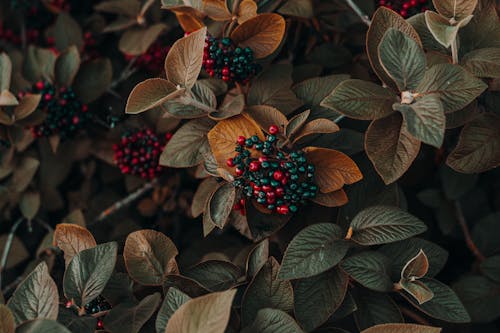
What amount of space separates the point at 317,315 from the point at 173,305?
27 centimetres

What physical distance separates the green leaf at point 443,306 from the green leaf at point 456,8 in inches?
19.7

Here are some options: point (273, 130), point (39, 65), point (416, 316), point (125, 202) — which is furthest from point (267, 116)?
point (39, 65)


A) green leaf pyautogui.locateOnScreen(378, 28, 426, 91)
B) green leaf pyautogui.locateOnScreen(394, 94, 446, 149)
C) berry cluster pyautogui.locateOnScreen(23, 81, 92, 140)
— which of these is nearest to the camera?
green leaf pyautogui.locateOnScreen(394, 94, 446, 149)

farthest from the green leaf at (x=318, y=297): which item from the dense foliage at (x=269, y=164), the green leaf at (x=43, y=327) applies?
the green leaf at (x=43, y=327)

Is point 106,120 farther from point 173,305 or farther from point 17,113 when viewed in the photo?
point 173,305

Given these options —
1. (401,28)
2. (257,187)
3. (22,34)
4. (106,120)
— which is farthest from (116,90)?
(401,28)

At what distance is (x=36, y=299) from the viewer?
3.17ft

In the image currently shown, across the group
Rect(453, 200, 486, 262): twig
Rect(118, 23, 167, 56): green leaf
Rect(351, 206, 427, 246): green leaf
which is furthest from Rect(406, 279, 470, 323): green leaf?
Rect(118, 23, 167, 56): green leaf

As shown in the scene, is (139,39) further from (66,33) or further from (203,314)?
(203,314)

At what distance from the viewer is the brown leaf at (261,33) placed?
4.07 ft

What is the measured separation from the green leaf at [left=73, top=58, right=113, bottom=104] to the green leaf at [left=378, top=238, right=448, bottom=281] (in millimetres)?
911

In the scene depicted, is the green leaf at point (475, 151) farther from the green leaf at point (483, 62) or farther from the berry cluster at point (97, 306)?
the berry cluster at point (97, 306)

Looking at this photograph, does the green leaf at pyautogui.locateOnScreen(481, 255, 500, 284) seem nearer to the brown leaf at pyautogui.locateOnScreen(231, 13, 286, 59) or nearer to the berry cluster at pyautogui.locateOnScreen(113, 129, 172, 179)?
the brown leaf at pyautogui.locateOnScreen(231, 13, 286, 59)

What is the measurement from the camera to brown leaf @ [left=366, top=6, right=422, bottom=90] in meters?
1.11
